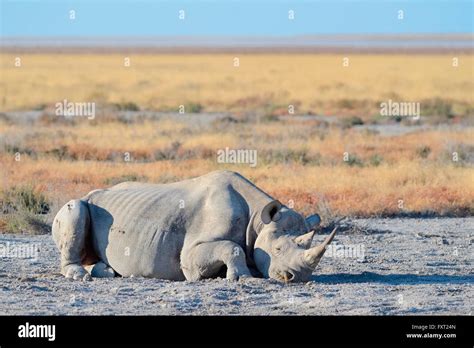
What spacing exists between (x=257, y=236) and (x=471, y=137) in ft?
58.7

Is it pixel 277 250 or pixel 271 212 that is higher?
pixel 271 212

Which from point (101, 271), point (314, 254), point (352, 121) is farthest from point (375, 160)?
point (314, 254)

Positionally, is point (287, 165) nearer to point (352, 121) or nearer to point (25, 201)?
point (25, 201)

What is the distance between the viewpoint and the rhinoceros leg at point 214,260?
11.9 m

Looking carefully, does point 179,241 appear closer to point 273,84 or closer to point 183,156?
point 183,156

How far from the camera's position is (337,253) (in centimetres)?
1448
